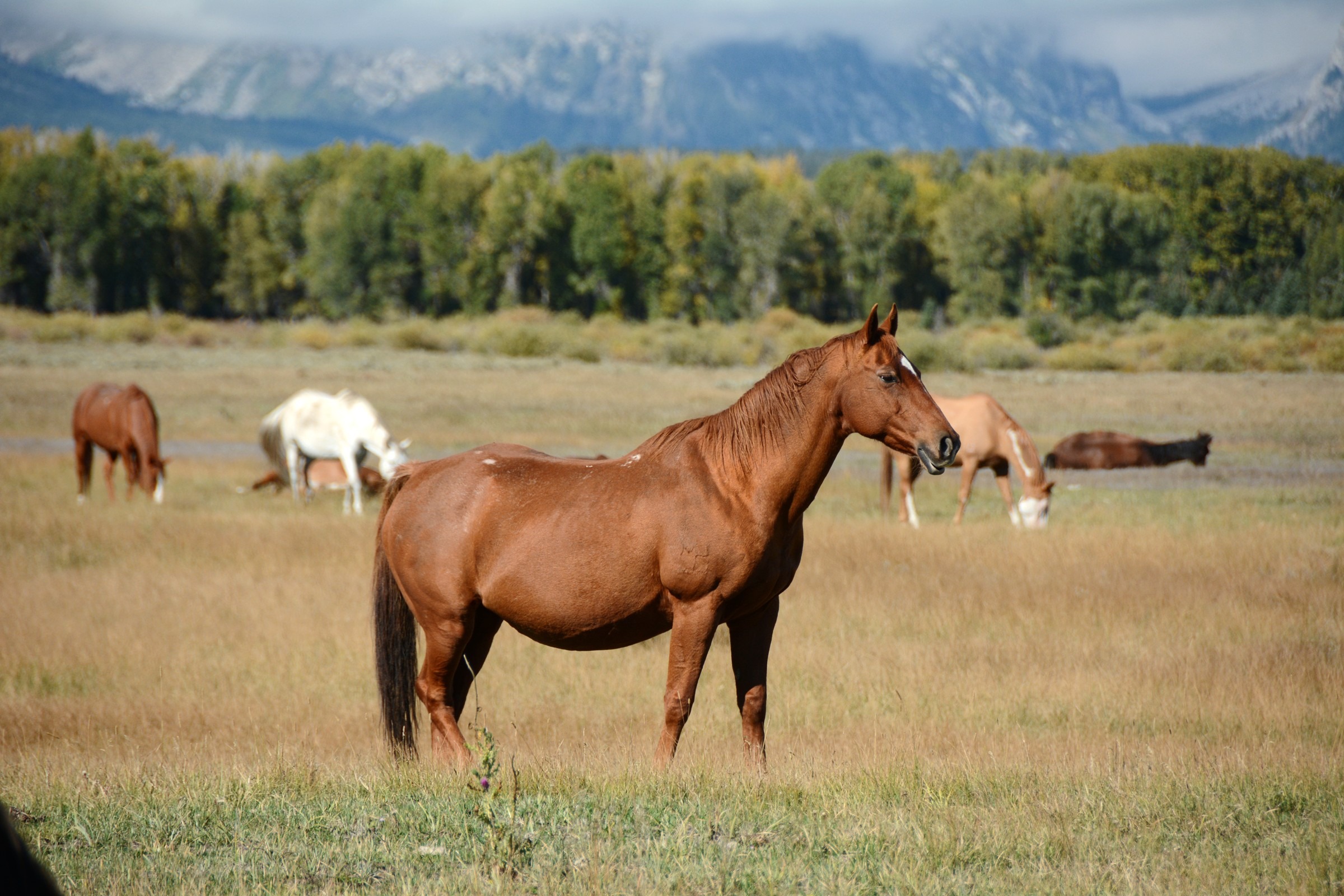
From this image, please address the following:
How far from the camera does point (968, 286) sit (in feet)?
230

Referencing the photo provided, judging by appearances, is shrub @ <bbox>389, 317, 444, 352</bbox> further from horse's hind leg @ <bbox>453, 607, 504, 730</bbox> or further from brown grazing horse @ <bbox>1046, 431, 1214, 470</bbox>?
horse's hind leg @ <bbox>453, 607, 504, 730</bbox>

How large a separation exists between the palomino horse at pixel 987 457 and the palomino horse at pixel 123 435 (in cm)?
1111

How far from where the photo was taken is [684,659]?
17.4 feet

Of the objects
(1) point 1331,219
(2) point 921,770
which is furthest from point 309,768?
(1) point 1331,219

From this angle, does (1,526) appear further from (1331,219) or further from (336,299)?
(336,299)

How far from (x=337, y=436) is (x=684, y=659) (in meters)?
13.0

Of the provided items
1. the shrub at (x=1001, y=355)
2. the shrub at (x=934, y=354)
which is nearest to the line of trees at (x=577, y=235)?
the shrub at (x=1001, y=355)

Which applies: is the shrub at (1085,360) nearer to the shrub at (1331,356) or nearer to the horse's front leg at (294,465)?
the shrub at (1331,356)

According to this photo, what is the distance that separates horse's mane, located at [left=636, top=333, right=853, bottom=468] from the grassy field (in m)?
1.58

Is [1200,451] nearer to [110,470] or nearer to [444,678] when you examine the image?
[444,678]

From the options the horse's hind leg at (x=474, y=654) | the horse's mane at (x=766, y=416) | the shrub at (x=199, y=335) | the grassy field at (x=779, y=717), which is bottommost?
the grassy field at (x=779, y=717)

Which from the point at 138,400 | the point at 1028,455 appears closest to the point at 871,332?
the point at 1028,455

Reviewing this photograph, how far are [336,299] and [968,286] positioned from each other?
138 feet

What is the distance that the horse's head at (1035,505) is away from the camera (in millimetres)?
14656
